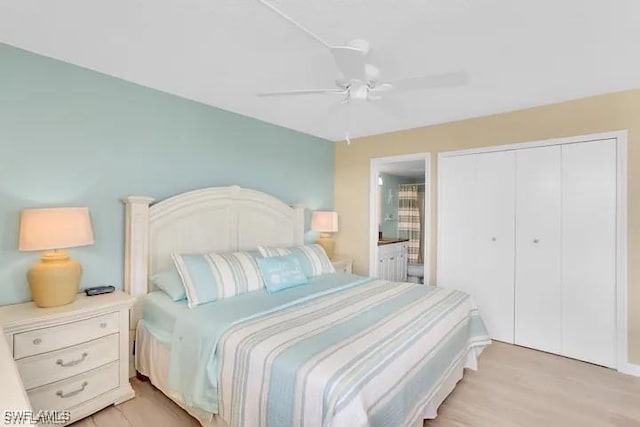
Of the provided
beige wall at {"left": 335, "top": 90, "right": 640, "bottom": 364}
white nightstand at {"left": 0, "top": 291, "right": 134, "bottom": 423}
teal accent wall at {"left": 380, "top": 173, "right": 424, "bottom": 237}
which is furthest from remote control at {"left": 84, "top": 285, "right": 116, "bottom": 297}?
teal accent wall at {"left": 380, "top": 173, "right": 424, "bottom": 237}

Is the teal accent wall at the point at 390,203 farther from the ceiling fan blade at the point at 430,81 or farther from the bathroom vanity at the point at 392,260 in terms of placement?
the ceiling fan blade at the point at 430,81

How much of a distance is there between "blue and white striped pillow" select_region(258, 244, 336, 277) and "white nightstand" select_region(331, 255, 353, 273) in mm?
636

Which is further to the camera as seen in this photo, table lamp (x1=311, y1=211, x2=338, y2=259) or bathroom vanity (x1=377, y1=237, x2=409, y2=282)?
bathroom vanity (x1=377, y1=237, x2=409, y2=282)

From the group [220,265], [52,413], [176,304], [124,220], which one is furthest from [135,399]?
[124,220]

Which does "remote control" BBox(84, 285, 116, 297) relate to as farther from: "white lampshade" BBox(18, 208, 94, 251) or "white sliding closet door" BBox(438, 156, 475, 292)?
"white sliding closet door" BBox(438, 156, 475, 292)

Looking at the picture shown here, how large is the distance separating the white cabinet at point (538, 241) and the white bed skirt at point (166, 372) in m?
0.99

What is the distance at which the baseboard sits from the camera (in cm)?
258

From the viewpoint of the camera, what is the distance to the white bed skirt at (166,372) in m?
1.86

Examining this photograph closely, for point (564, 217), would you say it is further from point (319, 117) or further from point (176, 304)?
point (176, 304)

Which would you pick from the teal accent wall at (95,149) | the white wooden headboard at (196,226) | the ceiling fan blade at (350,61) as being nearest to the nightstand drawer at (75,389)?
the white wooden headboard at (196,226)

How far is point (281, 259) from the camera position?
2762 millimetres

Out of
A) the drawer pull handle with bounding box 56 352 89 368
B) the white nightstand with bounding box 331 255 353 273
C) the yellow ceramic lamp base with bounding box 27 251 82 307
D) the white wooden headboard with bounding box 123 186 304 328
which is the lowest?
the drawer pull handle with bounding box 56 352 89 368

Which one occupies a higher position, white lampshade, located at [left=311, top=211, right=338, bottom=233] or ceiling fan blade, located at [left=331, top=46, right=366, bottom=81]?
ceiling fan blade, located at [left=331, top=46, right=366, bottom=81]

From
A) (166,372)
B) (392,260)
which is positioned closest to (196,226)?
(166,372)
